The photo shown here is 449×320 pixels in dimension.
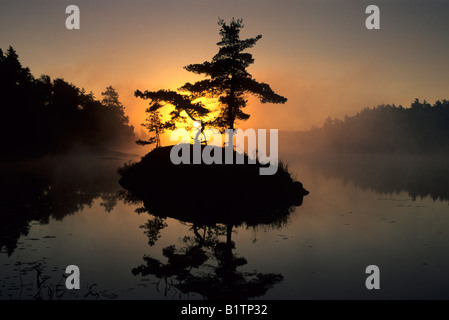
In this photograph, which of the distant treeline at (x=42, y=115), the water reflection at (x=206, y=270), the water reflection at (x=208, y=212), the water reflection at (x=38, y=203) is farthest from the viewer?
the distant treeline at (x=42, y=115)

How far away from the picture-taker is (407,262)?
11688 millimetres

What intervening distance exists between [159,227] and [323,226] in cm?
790

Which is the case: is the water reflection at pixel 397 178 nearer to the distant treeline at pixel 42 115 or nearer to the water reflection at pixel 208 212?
the water reflection at pixel 208 212

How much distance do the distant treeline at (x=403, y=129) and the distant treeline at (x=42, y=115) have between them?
129m

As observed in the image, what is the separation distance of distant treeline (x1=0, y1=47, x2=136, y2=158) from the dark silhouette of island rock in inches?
1472

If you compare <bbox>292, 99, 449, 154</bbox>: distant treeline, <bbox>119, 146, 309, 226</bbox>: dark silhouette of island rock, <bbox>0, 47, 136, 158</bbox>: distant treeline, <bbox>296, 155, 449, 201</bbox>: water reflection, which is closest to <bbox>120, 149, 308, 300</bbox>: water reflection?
<bbox>119, 146, 309, 226</bbox>: dark silhouette of island rock

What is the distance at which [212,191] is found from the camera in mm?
26125

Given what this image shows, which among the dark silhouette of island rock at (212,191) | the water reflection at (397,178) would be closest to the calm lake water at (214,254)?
the dark silhouette of island rock at (212,191)

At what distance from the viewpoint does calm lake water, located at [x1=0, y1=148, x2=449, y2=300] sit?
9039mm

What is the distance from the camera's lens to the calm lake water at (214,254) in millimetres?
9039

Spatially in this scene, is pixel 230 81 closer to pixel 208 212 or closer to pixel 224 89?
pixel 224 89

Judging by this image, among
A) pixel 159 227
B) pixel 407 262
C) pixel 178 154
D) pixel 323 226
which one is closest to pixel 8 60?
pixel 178 154

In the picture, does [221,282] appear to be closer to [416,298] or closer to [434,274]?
[416,298]

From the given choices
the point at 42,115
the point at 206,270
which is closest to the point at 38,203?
A: the point at 206,270
